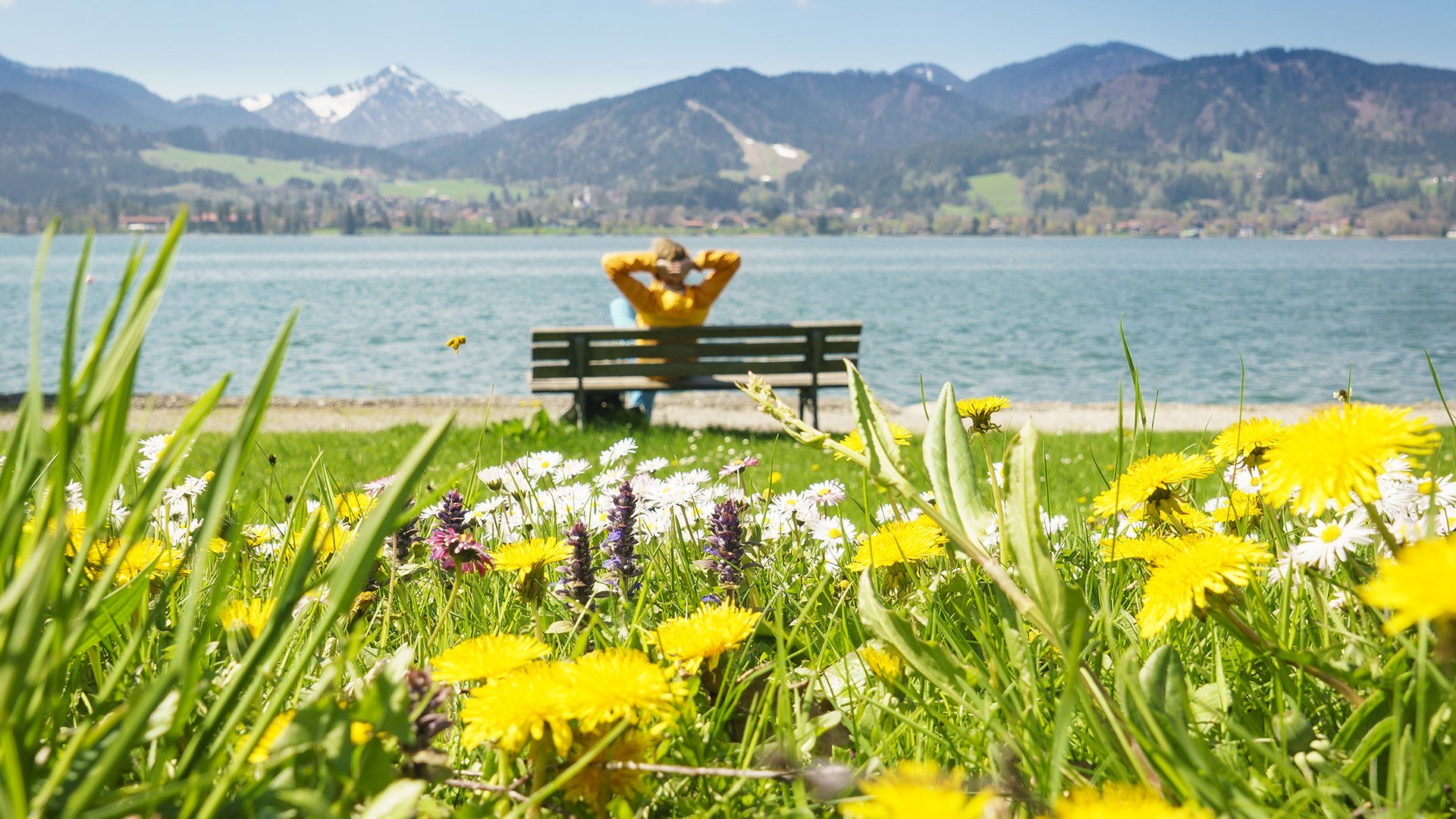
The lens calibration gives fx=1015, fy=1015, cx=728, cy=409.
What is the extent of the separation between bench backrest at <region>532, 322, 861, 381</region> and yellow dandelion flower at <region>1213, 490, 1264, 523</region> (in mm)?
7895

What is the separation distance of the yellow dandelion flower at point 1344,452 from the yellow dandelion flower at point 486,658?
565 mm

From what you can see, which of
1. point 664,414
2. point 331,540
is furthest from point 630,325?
point 331,540

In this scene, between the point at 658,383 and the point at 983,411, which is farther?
the point at 658,383

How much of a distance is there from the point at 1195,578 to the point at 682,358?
355 inches

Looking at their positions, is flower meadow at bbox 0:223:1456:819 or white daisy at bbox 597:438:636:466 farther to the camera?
white daisy at bbox 597:438:636:466

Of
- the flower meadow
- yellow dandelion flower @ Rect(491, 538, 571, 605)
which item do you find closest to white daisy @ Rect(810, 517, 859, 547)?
the flower meadow

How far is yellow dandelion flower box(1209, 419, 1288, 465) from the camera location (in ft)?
3.71

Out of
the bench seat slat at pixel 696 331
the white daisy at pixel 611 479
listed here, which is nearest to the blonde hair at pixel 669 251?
the bench seat slat at pixel 696 331

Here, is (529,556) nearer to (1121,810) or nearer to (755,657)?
(755,657)

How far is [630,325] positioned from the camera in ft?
37.5

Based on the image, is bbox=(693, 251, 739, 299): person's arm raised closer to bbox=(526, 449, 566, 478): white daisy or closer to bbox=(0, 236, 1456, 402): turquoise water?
bbox=(0, 236, 1456, 402): turquoise water

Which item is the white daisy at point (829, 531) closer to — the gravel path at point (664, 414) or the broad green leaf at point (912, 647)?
the broad green leaf at point (912, 647)

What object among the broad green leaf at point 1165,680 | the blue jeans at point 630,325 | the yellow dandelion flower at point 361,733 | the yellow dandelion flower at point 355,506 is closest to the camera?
the yellow dandelion flower at point 361,733

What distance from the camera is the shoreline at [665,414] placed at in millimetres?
10969
